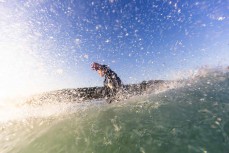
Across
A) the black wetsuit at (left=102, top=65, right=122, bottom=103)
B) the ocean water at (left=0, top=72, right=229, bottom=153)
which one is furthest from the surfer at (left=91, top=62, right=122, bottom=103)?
the ocean water at (left=0, top=72, right=229, bottom=153)

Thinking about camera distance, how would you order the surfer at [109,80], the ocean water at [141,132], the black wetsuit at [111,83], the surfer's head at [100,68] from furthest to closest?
the black wetsuit at [111,83], the surfer at [109,80], the surfer's head at [100,68], the ocean water at [141,132]

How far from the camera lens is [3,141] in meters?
10.5

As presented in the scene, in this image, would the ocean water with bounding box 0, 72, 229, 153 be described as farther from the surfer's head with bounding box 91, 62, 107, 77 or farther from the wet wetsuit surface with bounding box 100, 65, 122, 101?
the surfer's head with bounding box 91, 62, 107, 77

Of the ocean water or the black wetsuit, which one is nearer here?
the ocean water

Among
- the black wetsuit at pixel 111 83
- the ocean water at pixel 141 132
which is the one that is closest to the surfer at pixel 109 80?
the black wetsuit at pixel 111 83

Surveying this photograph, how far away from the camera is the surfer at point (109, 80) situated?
14.2 m

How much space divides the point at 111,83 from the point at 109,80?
25cm

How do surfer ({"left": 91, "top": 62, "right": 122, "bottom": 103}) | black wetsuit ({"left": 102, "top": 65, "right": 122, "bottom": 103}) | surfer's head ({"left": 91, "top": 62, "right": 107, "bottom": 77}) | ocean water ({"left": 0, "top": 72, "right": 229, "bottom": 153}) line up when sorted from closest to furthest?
ocean water ({"left": 0, "top": 72, "right": 229, "bottom": 153}), surfer's head ({"left": 91, "top": 62, "right": 107, "bottom": 77}), surfer ({"left": 91, "top": 62, "right": 122, "bottom": 103}), black wetsuit ({"left": 102, "top": 65, "right": 122, "bottom": 103})

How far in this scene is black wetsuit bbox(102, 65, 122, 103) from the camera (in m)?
14.4

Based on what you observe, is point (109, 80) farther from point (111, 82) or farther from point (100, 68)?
point (100, 68)

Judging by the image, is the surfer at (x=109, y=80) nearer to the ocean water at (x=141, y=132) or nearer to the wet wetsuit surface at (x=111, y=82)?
the wet wetsuit surface at (x=111, y=82)

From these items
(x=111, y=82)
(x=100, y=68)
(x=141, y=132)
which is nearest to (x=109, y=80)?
(x=111, y=82)

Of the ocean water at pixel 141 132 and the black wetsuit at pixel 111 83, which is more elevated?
the black wetsuit at pixel 111 83

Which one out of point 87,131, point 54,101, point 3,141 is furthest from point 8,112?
point 87,131
